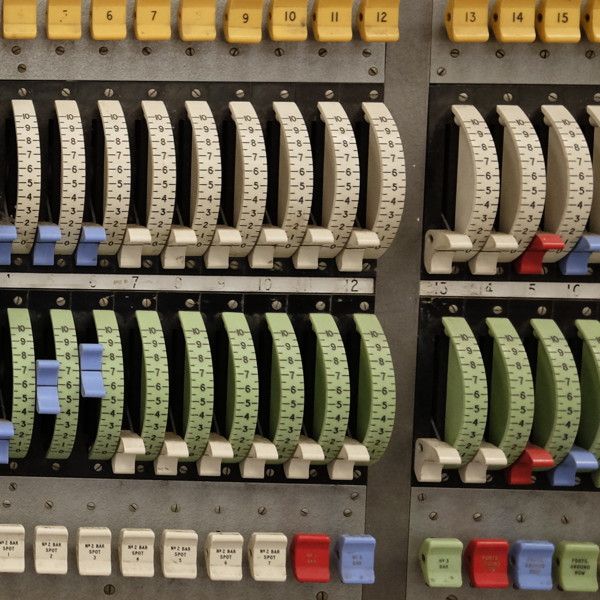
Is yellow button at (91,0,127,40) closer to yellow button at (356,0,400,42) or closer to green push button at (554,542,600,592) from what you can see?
yellow button at (356,0,400,42)

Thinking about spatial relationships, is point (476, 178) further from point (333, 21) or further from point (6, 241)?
point (6, 241)

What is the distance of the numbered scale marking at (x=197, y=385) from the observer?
2.36 meters

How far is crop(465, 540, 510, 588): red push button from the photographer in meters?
2.47

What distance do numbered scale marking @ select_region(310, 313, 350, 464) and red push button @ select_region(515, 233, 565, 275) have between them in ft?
1.15

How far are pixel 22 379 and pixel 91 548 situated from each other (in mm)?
346

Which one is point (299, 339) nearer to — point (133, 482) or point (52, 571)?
point (133, 482)

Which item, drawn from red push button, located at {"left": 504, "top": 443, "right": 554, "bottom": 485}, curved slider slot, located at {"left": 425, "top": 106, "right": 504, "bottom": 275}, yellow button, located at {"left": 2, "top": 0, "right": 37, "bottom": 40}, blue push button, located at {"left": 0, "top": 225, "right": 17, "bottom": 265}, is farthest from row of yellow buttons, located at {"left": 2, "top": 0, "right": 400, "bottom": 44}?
red push button, located at {"left": 504, "top": 443, "right": 554, "bottom": 485}

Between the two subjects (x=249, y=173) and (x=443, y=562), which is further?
(x=443, y=562)

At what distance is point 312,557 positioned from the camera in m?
2.47

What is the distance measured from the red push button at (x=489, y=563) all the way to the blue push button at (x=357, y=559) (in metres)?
0.19

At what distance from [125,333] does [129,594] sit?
19.1 inches

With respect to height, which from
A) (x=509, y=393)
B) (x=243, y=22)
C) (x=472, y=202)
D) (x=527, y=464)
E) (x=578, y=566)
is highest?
(x=243, y=22)

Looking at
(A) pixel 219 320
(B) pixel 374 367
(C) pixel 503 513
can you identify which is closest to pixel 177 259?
(A) pixel 219 320

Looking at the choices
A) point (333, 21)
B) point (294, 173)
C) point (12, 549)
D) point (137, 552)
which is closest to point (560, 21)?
point (333, 21)
